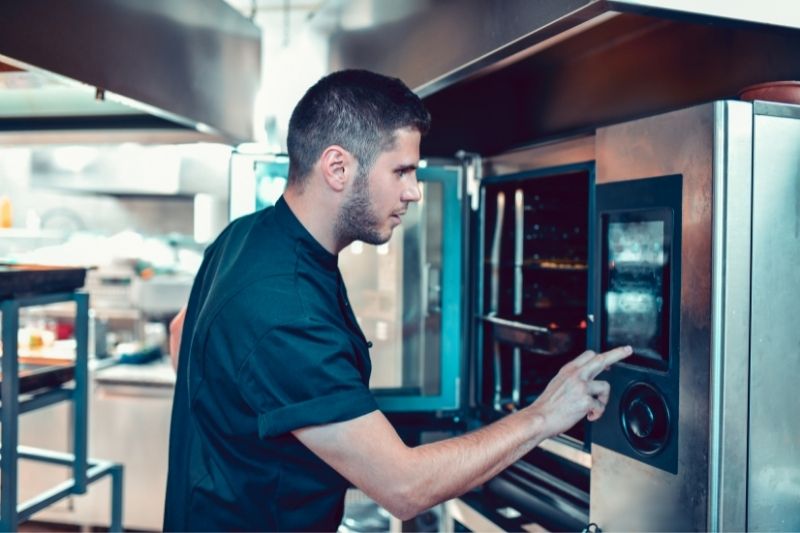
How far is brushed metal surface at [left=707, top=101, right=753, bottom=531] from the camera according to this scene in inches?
48.0

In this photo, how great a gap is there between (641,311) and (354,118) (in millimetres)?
691

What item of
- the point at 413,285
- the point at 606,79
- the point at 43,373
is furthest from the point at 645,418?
the point at 43,373

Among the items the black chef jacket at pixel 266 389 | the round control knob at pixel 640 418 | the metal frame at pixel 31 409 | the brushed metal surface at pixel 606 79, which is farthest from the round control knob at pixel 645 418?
the metal frame at pixel 31 409

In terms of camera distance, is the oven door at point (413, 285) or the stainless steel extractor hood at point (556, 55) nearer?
the stainless steel extractor hood at point (556, 55)

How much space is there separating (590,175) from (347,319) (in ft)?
2.21

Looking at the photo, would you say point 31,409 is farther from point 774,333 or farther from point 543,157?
point 774,333

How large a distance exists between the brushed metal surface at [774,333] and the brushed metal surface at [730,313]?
2cm

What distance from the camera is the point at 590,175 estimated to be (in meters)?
1.66

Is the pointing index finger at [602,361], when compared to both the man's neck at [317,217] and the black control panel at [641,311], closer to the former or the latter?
the black control panel at [641,311]

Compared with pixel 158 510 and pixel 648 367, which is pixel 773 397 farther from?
pixel 158 510

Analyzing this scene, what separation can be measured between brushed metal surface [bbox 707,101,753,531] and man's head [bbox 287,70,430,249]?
1.88ft

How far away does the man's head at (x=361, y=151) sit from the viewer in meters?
1.38

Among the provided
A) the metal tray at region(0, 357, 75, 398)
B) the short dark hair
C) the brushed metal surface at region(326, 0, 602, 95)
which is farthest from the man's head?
the metal tray at region(0, 357, 75, 398)

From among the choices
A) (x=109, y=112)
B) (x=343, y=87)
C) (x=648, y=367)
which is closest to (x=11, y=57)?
(x=343, y=87)
